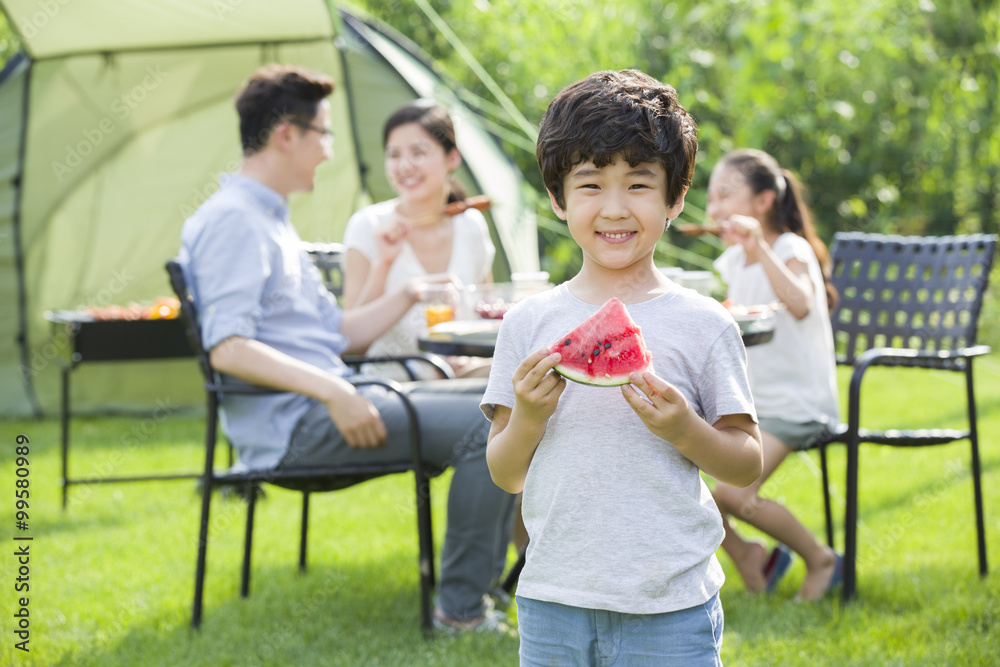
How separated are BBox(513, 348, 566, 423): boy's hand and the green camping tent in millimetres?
4807

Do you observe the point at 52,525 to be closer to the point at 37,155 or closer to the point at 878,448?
the point at 37,155

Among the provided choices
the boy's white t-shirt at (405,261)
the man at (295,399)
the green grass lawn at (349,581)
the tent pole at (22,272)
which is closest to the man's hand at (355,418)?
the man at (295,399)

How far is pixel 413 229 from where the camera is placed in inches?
164

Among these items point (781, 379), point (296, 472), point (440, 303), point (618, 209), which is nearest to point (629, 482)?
point (618, 209)

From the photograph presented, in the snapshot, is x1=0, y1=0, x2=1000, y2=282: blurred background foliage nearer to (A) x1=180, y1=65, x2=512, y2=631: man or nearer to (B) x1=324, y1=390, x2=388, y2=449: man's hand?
(A) x1=180, y1=65, x2=512, y2=631: man

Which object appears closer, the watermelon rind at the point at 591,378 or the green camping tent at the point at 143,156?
the watermelon rind at the point at 591,378

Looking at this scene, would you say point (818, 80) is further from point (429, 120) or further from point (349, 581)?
point (349, 581)

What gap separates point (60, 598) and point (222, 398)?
1.13m

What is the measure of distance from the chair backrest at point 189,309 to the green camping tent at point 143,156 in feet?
11.1

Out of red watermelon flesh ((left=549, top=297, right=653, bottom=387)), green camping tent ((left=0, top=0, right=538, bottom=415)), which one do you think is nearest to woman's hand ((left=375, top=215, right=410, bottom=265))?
red watermelon flesh ((left=549, top=297, right=653, bottom=387))

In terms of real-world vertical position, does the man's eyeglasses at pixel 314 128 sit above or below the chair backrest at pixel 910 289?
above

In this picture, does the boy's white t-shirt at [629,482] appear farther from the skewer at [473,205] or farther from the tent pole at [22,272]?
the tent pole at [22,272]

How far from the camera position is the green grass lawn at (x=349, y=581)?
9.91 ft

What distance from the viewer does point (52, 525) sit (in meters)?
4.71
